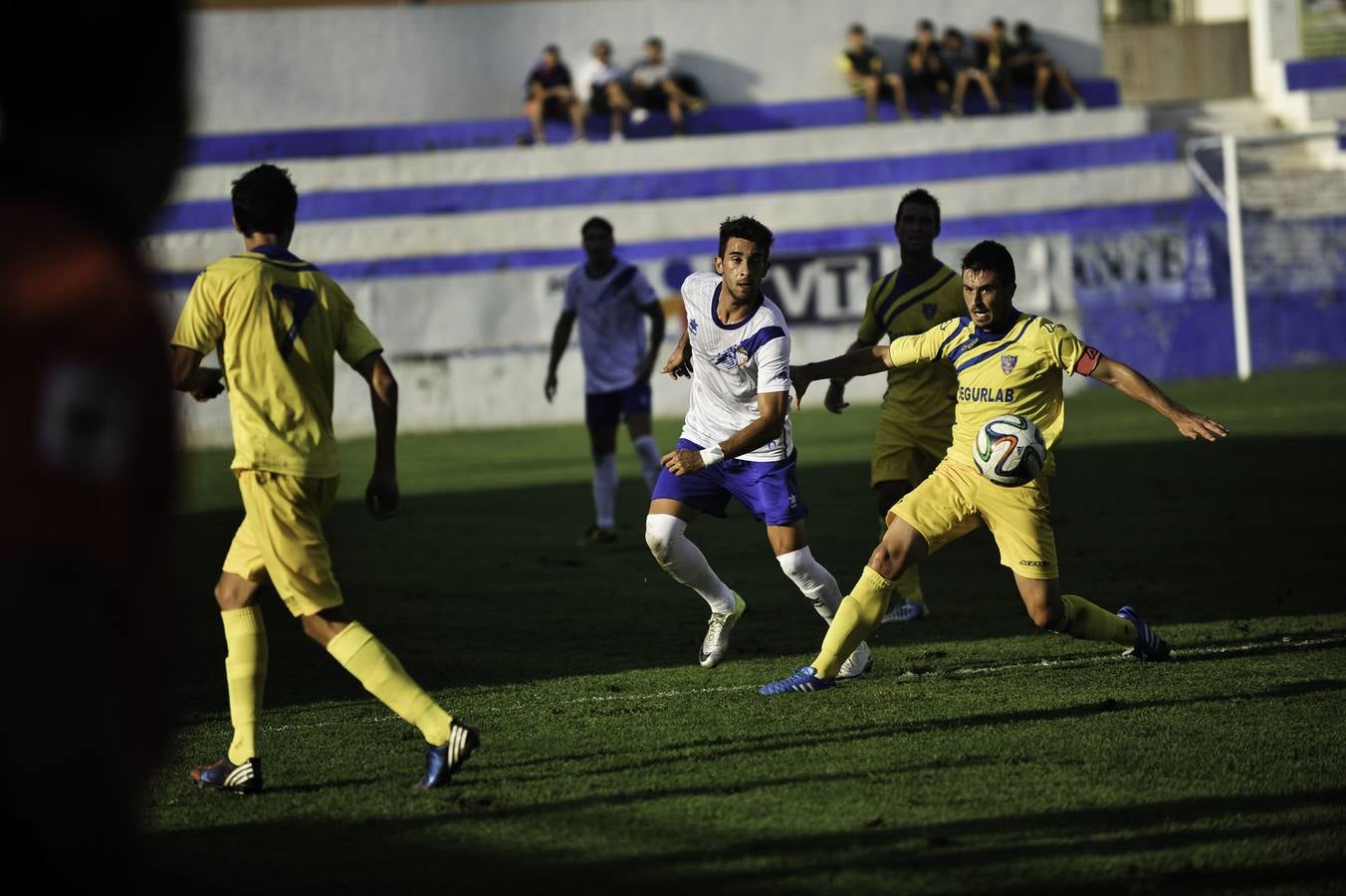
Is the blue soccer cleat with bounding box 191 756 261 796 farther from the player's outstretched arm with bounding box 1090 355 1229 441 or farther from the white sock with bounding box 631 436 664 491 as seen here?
the white sock with bounding box 631 436 664 491

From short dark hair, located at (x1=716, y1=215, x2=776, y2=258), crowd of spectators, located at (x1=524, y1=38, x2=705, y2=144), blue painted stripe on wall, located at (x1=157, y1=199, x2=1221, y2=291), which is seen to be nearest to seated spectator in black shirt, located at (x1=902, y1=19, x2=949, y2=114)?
blue painted stripe on wall, located at (x1=157, y1=199, x2=1221, y2=291)

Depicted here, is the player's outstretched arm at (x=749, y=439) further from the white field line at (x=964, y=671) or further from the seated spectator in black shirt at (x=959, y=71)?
the seated spectator in black shirt at (x=959, y=71)

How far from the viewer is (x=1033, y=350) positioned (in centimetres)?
677

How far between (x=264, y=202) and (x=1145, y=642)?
4.16 metres

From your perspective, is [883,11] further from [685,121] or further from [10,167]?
[10,167]

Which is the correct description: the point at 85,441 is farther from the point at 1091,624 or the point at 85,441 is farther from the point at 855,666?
the point at 1091,624

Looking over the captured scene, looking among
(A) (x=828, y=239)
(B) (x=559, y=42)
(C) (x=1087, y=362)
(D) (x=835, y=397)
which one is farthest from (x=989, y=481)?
(B) (x=559, y=42)

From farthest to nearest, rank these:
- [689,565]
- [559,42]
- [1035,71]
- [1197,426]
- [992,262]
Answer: [559,42] < [1035,71] < [689,565] < [992,262] < [1197,426]

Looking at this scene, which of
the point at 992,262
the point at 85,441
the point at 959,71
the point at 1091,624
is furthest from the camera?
the point at 959,71

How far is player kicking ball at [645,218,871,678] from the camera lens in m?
7.10

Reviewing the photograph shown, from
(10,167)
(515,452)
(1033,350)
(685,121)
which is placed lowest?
(515,452)

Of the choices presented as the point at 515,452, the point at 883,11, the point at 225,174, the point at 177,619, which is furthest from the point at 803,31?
the point at 177,619

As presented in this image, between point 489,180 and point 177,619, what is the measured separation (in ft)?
83.5

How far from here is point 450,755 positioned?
5320 mm
